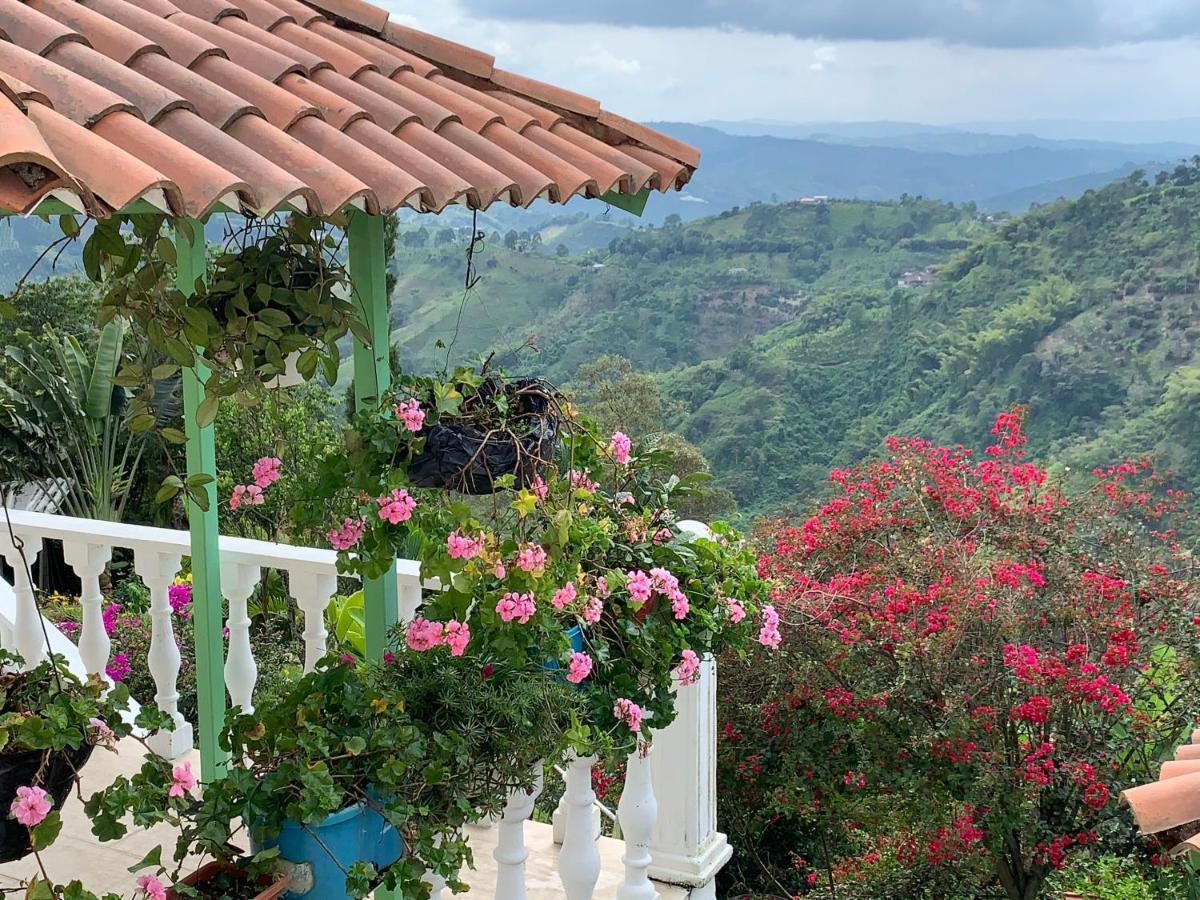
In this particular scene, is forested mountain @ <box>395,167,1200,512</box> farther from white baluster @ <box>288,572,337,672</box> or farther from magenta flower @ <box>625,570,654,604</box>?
magenta flower @ <box>625,570,654,604</box>

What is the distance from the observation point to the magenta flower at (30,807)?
170 centimetres

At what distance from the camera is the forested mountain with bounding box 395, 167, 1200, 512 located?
14.8 metres

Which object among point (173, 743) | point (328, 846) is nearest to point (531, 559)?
point (328, 846)

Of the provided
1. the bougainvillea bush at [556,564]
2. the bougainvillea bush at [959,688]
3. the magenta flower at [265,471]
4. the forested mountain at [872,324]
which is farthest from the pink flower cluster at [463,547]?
the forested mountain at [872,324]

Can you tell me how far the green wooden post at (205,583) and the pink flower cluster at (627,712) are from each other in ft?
3.10

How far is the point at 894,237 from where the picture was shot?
22281 mm

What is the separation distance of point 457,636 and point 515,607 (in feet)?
0.35

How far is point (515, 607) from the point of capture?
1.80 meters

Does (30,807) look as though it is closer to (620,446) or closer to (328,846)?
(328,846)

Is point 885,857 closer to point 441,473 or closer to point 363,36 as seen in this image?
point 441,473

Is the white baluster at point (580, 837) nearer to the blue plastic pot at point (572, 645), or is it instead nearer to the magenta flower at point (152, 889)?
the blue plastic pot at point (572, 645)

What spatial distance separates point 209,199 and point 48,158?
0.86 feet

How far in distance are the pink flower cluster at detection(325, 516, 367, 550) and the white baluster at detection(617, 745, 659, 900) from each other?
794mm

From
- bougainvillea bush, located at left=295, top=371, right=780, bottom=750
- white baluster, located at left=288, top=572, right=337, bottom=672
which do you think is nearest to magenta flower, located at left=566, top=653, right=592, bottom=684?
bougainvillea bush, located at left=295, top=371, right=780, bottom=750
